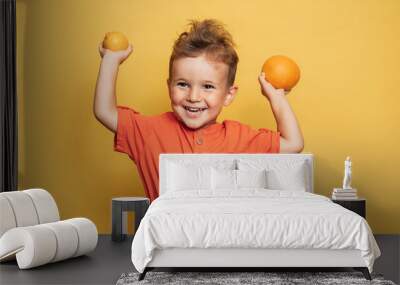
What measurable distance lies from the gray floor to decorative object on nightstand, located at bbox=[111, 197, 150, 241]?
373 mm

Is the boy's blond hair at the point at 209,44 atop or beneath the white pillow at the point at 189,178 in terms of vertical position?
atop

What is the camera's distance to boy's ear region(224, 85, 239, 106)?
7032 mm

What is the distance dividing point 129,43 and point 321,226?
3.29 meters

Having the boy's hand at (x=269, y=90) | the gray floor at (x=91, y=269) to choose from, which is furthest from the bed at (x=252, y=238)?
the boy's hand at (x=269, y=90)

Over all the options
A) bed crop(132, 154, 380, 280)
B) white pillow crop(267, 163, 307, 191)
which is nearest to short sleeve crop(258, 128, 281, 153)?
white pillow crop(267, 163, 307, 191)

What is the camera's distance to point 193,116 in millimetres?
6941

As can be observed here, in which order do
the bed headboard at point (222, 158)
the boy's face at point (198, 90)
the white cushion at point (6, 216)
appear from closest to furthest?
the white cushion at point (6, 216), the bed headboard at point (222, 158), the boy's face at point (198, 90)

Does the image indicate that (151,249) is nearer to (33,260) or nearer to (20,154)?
(33,260)

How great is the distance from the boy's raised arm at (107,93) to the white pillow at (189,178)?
3.32ft

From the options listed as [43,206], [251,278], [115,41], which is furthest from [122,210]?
[251,278]

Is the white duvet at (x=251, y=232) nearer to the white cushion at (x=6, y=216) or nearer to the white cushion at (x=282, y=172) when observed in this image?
the white cushion at (x=6, y=216)

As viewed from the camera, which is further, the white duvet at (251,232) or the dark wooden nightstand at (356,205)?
the dark wooden nightstand at (356,205)

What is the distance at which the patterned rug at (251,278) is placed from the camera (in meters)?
4.67

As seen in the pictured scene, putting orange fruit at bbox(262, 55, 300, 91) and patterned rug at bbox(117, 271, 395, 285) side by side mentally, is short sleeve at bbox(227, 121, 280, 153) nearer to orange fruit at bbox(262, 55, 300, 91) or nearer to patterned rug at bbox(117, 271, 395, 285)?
orange fruit at bbox(262, 55, 300, 91)
